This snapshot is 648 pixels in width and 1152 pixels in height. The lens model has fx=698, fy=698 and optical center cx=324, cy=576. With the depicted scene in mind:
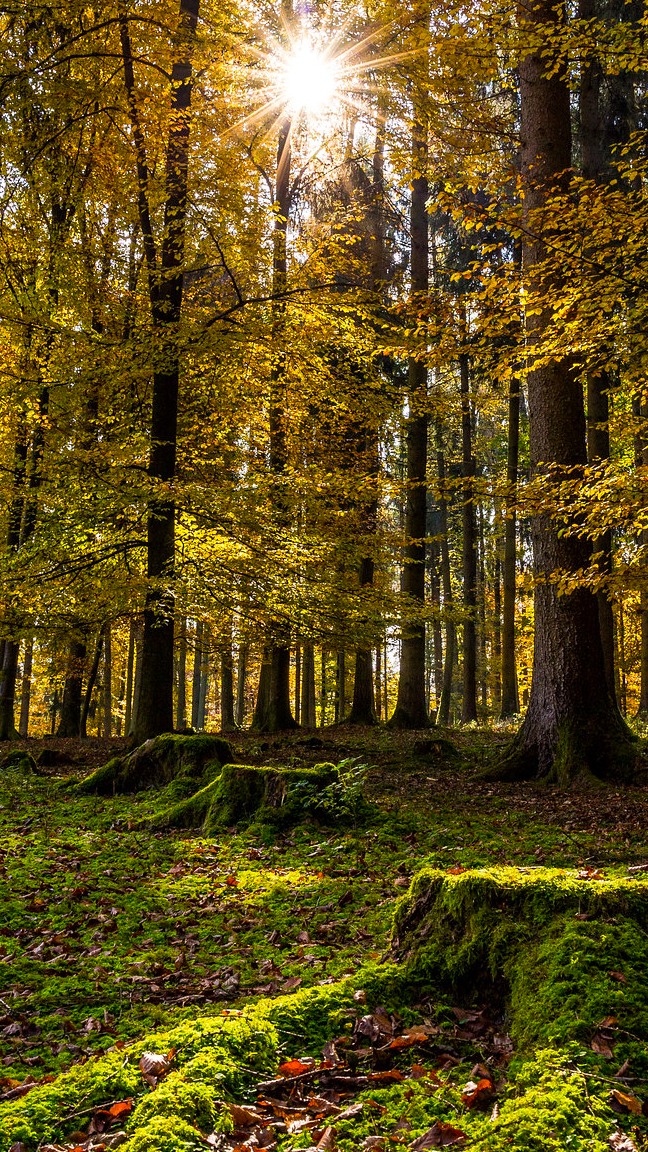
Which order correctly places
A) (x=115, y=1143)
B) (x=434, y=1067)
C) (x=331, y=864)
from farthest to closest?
(x=331, y=864) < (x=434, y=1067) < (x=115, y=1143)

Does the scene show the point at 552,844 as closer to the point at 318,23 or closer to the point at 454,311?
the point at 454,311

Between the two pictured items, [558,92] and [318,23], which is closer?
[558,92]

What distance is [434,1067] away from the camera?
8.68 ft

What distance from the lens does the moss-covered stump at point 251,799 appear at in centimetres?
723

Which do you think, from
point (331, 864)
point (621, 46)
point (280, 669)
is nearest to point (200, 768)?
point (331, 864)

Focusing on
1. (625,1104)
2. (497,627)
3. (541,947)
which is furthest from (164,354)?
(497,627)

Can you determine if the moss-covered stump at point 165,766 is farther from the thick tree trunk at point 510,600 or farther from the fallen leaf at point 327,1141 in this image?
the thick tree trunk at point 510,600

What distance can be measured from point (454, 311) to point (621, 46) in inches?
116

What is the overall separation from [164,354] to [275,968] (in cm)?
781

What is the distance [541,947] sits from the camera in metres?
2.89

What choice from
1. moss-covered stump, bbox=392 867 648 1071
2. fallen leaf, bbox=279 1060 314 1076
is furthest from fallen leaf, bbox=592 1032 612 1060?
fallen leaf, bbox=279 1060 314 1076

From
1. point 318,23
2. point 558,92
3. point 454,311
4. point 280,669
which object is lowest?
point 280,669

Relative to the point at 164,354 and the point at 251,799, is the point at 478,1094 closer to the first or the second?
the point at 251,799

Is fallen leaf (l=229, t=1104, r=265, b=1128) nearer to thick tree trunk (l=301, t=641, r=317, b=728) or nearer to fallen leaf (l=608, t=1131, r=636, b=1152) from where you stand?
fallen leaf (l=608, t=1131, r=636, b=1152)
